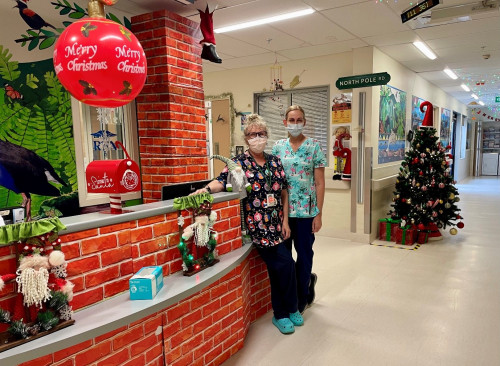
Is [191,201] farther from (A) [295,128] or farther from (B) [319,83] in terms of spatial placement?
(B) [319,83]

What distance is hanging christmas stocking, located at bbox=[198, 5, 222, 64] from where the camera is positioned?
3.32m

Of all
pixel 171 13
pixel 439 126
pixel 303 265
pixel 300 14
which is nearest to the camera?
pixel 303 265

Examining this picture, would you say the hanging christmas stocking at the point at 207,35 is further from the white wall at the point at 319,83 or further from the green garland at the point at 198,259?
the white wall at the point at 319,83

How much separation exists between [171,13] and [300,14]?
1301mm

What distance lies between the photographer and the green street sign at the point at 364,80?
4203 mm

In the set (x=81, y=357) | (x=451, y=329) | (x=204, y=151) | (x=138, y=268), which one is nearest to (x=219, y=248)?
(x=138, y=268)

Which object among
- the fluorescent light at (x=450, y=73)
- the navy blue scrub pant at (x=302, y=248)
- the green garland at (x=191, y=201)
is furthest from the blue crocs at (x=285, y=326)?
the fluorescent light at (x=450, y=73)

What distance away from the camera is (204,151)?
3.72m

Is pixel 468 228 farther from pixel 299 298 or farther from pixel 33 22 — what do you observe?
pixel 33 22

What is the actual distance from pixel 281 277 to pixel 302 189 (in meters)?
0.71

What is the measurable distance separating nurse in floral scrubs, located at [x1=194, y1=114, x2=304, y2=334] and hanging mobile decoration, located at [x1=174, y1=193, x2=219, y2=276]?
0.34 m

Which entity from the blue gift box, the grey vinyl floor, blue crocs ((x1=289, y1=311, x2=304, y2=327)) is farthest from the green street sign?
the blue gift box

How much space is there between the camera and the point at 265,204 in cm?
254

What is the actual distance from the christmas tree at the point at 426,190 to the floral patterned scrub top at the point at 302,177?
9.15 ft
